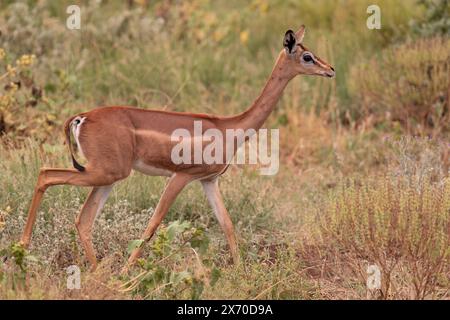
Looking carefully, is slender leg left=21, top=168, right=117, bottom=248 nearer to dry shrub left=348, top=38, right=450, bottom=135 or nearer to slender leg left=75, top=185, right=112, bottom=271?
slender leg left=75, top=185, right=112, bottom=271

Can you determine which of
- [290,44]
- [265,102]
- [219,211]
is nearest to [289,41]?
[290,44]

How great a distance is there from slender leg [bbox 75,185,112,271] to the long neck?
0.97 metres

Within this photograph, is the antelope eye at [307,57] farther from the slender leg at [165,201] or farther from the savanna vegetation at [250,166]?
the slender leg at [165,201]

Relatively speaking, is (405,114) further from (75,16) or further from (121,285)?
(121,285)

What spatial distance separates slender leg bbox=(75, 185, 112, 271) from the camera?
699 centimetres

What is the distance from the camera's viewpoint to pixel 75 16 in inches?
448

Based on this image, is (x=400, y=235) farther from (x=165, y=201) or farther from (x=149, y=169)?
(x=149, y=169)

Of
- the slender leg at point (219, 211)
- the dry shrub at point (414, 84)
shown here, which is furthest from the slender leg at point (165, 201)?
the dry shrub at point (414, 84)

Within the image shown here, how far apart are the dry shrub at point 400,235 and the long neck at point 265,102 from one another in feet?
2.51

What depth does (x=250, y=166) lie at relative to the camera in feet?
30.6

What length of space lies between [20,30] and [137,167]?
454 centimetres

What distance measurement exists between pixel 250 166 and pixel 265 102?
82.4 inches

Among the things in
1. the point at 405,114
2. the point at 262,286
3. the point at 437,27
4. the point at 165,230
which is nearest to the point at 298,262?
the point at 262,286

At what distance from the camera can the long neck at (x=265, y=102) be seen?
7.23 metres
